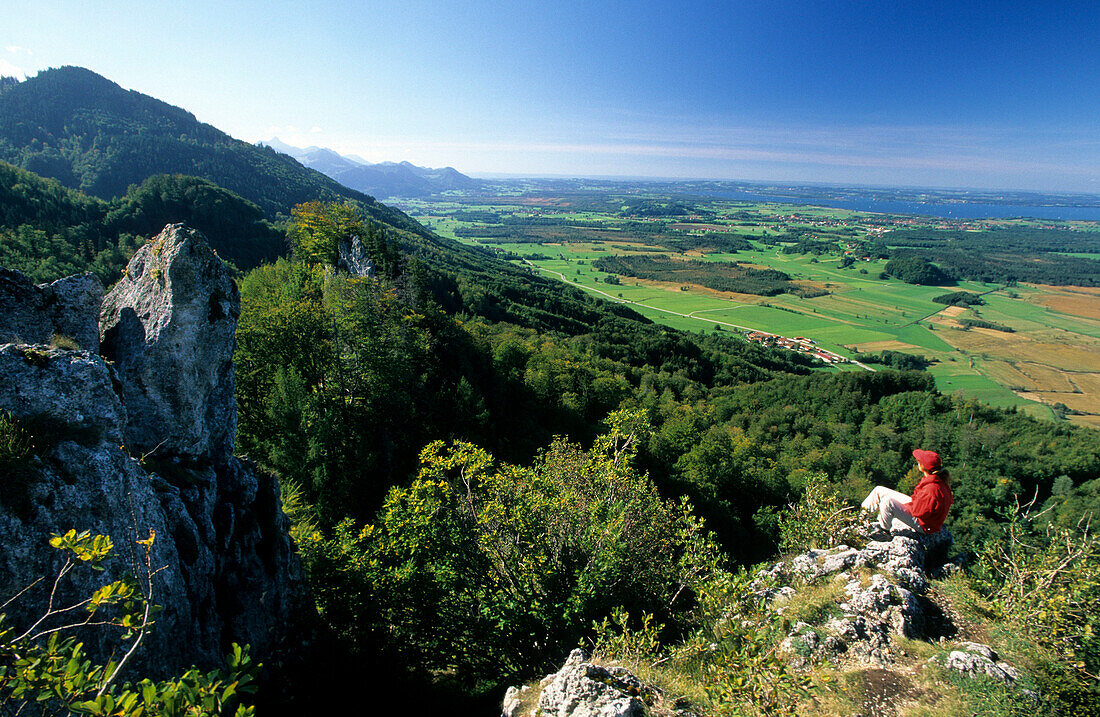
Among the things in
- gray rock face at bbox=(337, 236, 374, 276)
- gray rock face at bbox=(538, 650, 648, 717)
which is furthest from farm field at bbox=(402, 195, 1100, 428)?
gray rock face at bbox=(538, 650, 648, 717)

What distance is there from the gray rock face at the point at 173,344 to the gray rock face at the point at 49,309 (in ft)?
4.20

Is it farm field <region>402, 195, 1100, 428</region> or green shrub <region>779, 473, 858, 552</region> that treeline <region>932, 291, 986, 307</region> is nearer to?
farm field <region>402, 195, 1100, 428</region>

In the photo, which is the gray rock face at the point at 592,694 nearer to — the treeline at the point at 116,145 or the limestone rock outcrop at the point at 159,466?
the limestone rock outcrop at the point at 159,466

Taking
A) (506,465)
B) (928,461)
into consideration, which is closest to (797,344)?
(928,461)

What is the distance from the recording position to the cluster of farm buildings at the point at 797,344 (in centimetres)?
10612

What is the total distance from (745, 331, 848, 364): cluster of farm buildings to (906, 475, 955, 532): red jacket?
108 m

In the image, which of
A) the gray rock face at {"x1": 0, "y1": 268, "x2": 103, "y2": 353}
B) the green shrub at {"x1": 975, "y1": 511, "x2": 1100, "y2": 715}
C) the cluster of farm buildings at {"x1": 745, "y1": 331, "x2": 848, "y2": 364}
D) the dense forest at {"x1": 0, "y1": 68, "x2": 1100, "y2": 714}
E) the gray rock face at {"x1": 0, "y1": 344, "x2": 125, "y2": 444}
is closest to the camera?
the green shrub at {"x1": 975, "y1": 511, "x2": 1100, "y2": 715}

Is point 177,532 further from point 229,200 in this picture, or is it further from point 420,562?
point 229,200

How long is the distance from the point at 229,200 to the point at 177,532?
96460 mm

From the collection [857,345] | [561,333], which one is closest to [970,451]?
[857,345]

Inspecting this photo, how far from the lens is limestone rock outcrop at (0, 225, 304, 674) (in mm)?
7914

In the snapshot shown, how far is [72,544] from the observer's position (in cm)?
473

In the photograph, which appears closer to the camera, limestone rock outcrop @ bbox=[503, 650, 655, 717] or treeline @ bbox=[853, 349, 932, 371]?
limestone rock outcrop @ bbox=[503, 650, 655, 717]

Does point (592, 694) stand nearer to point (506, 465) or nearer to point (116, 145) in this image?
point (506, 465)
